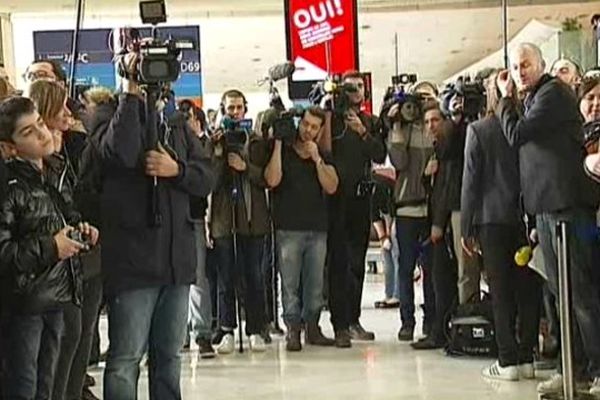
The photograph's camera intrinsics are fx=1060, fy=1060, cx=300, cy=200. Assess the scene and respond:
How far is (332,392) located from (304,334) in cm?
149

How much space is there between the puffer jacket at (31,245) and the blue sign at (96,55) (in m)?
6.42

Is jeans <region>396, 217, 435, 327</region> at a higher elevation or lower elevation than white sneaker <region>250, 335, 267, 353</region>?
higher

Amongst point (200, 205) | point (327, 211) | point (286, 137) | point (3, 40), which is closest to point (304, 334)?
point (327, 211)

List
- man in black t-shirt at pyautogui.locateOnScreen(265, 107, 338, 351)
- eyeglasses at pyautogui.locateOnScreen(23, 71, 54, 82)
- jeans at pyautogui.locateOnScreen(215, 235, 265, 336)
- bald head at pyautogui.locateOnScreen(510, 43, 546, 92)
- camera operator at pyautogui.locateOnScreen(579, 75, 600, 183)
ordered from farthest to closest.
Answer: jeans at pyautogui.locateOnScreen(215, 235, 265, 336), man in black t-shirt at pyautogui.locateOnScreen(265, 107, 338, 351), bald head at pyautogui.locateOnScreen(510, 43, 546, 92), camera operator at pyautogui.locateOnScreen(579, 75, 600, 183), eyeglasses at pyautogui.locateOnScreen(23, 71, 54, 82)

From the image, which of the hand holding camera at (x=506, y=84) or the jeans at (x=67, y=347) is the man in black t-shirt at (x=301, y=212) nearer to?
the hand holding camera at (x=506, y=84)

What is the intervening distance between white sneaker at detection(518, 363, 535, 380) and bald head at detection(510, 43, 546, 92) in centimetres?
130

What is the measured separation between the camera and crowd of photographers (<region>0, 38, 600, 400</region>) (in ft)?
10.8

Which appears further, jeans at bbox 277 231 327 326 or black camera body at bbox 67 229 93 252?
jeans at bbox 277 231 327 326

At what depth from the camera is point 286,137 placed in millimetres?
5914

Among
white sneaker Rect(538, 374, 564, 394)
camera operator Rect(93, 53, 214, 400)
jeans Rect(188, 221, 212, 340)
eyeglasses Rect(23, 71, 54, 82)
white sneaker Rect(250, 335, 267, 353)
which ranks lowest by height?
white sneaker Rect(250, 335, 267, 353)

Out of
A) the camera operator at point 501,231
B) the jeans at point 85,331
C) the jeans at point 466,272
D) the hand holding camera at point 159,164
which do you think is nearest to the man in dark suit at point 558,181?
the camera operator at point 501,231

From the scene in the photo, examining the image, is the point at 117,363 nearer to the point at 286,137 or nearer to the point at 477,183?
the point at 477,183

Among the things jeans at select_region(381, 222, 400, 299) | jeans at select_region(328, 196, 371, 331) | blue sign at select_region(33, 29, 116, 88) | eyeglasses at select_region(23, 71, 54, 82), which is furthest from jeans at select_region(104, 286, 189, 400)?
blue sign at select_region(33, 29, 116, 88)

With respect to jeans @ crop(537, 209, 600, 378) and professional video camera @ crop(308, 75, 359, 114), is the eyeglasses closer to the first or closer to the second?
jeans @ crop(537, 209, 600, 378)
